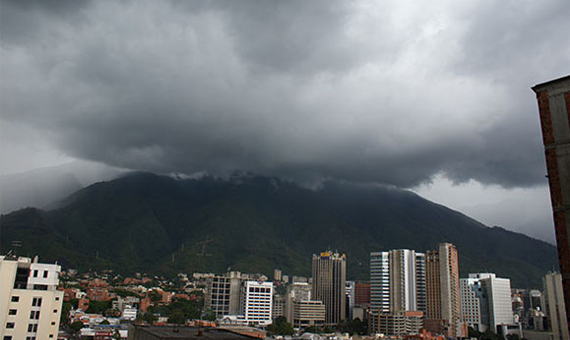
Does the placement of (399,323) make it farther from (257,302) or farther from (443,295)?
(257,302)

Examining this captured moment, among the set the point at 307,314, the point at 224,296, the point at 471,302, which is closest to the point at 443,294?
the point at 471,302

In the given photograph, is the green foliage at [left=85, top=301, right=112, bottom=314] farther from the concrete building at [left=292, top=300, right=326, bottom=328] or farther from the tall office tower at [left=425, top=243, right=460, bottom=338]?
the tall office tower at [left=425, top=243, right=460, bottom=338]

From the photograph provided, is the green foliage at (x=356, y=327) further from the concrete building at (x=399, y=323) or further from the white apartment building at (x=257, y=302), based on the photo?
the white apartment building at (x=257, y=302)

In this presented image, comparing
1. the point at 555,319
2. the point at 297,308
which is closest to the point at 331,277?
the point at 297,308

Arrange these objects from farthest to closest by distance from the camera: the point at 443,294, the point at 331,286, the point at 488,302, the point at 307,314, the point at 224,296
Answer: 1. the point at 331,286
2. the point at 224,296
3. the point at 488,302
4. the point at 307,314
5. the point at 443,294

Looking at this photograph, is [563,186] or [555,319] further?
[555,319]

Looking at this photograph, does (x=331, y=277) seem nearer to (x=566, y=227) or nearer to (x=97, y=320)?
(x=97, y=320)

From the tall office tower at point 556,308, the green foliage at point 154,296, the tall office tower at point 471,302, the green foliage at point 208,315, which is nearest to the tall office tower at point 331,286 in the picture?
the tall office tower at point 471,302
